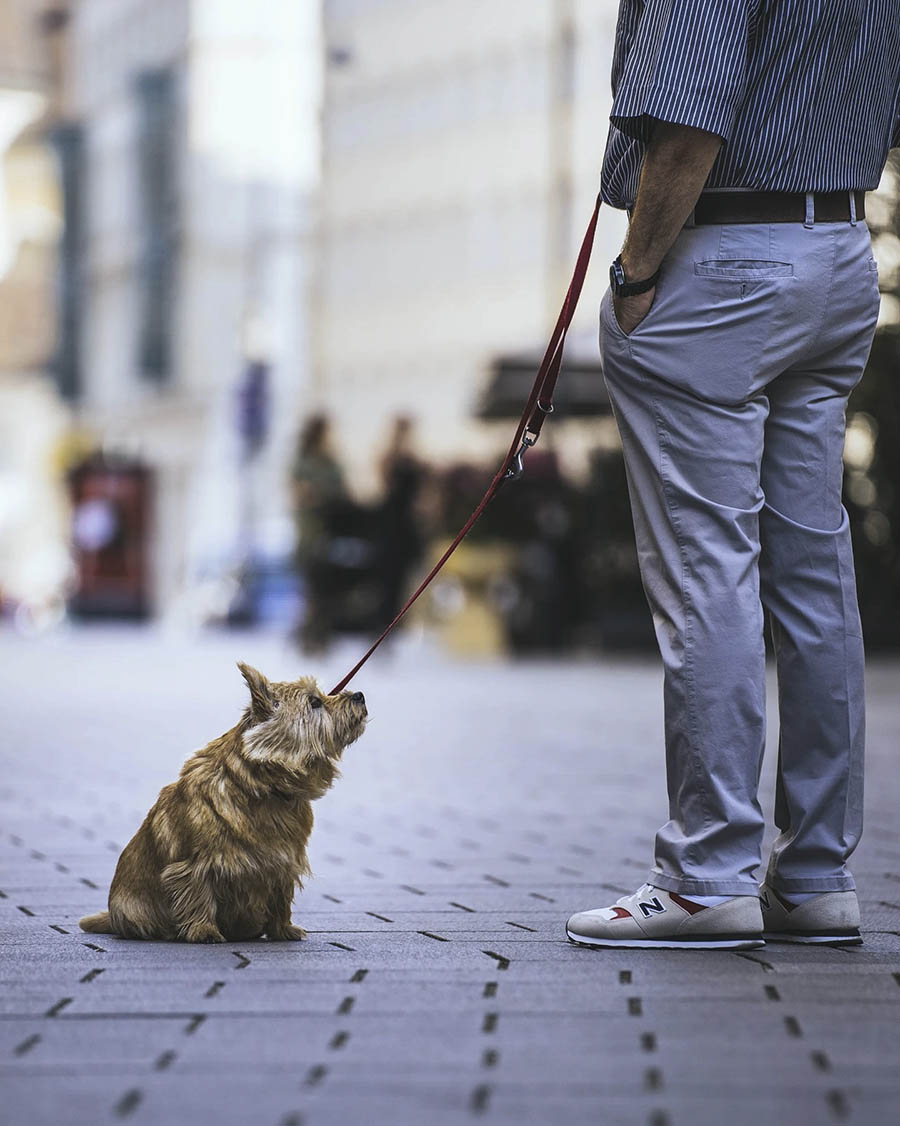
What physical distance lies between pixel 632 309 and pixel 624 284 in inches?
1.9

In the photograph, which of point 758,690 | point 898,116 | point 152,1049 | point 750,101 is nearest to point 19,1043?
point 152,1049

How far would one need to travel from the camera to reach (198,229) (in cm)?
5700

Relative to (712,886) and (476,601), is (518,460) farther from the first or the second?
(476,601)

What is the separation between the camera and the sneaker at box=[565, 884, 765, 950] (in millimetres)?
3621

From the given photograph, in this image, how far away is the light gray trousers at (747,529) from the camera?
3684 millimetres

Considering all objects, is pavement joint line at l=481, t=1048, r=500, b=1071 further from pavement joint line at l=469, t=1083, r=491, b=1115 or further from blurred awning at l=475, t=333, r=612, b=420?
blurred awning at l=475, t=333, r=612, b=420

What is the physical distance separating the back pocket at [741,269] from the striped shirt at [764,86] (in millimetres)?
145

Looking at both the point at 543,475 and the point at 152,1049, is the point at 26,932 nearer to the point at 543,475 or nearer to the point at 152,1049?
the point at 152,1049

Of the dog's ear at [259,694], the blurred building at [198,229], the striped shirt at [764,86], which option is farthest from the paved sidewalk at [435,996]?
the blurred building at [198,229]

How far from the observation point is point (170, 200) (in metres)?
57.7

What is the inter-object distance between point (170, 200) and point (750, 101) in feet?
182

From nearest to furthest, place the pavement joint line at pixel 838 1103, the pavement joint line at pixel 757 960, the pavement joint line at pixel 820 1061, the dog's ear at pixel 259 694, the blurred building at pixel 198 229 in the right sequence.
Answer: the pavement joint line at pixel 838 1103 < the pavement joint line at pixel 820 1061 < the pavement joint line at pixel 757 960 < the dog's ear at pixel 259 694 < the blurred building at pixel 198 229

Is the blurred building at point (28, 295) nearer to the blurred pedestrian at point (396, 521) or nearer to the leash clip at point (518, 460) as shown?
the blurred pedestrian at point (396, 521)

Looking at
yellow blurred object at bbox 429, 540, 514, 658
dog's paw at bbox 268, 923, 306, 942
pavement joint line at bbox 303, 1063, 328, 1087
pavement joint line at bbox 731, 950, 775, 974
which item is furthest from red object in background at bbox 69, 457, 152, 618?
pavement joint line at bbox 303, 1063, 328, 1087
